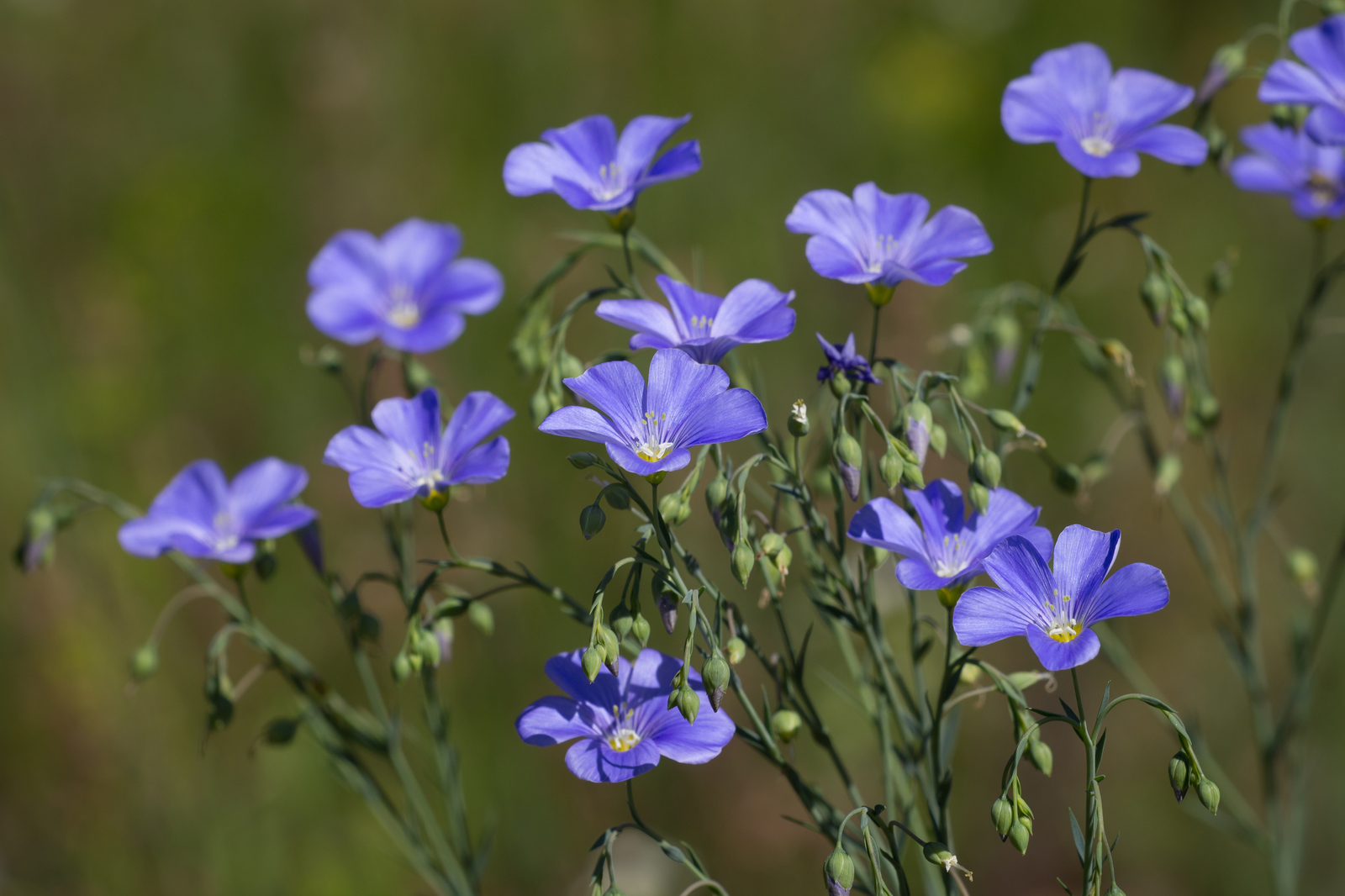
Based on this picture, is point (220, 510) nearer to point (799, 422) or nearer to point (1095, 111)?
point (799, 422)

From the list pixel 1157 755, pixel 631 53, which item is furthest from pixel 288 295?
pixel 1157 755

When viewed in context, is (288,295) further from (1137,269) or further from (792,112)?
(1137,269)

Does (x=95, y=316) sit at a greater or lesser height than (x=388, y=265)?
lesser

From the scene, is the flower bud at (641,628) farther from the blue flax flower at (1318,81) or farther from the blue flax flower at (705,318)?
the blue flax flower at (1318,81)

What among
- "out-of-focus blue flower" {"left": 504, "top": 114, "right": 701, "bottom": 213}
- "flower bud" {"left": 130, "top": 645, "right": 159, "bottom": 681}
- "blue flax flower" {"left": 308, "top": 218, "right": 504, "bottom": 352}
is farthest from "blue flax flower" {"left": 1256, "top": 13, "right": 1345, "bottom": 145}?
"flower bud" {"left": 130, "top": 645, "right": 159, "bottom": 681}

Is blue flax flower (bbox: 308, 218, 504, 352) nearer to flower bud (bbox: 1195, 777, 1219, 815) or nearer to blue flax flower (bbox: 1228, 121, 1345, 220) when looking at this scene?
flower bud (bbox: 1195, 777, 1219, 815)

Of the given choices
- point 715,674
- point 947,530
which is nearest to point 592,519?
point 715,674
